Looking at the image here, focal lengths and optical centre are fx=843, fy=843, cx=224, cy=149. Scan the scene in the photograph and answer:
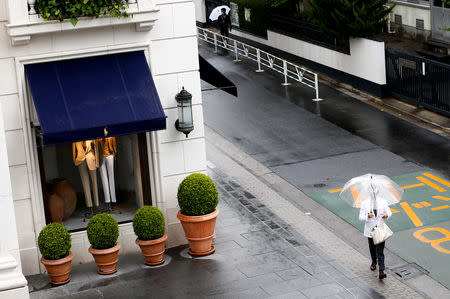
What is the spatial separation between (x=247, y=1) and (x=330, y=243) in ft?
72.7

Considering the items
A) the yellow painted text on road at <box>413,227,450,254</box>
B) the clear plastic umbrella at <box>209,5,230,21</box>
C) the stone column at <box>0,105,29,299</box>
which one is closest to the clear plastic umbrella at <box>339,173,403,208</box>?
the yellow painted text on road at <box>413,227,450,254</box>

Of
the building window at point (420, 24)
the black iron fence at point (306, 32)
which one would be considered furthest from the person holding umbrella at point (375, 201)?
the building window at point (420, 24)

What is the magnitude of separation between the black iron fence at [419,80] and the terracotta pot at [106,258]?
43.2 ft

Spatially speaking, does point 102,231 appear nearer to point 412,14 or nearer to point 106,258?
point 106,258

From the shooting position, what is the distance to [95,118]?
15578 mm

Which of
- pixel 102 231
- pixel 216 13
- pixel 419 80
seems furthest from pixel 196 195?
pixel 216 13

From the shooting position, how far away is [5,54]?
1548cm

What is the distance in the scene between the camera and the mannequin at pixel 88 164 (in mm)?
16797

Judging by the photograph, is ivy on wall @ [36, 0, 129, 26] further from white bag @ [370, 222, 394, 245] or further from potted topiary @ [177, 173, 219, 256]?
white bag @ [370, 222, 394, 245]

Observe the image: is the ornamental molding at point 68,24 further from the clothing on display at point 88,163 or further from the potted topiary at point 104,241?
the potted topiary at point 104,241

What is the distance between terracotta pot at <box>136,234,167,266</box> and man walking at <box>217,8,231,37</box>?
22052 millimetres

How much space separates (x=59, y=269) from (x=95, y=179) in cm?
227

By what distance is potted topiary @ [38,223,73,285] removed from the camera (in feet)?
50.5

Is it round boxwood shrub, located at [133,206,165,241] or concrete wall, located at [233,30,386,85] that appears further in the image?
concrete wall, located at [233,30,386,85]
